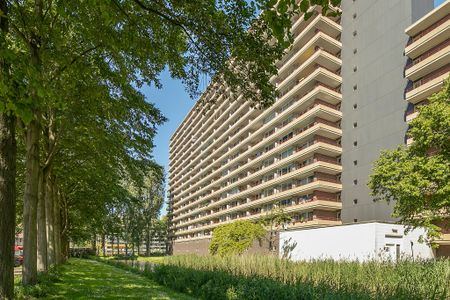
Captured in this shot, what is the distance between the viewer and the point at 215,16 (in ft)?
26.2

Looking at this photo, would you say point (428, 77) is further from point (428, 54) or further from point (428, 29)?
point (428, 29)

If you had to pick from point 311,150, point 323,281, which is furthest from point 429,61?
point 323,281

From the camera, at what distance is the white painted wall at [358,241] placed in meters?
28.0

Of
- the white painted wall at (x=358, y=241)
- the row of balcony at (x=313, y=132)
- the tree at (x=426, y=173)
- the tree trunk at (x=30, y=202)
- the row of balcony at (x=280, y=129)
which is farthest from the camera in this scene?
the row of balcony at (x=280, y=129)

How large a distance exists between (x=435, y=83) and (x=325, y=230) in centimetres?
1811

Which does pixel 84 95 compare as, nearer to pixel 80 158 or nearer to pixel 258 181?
pixel 80 158

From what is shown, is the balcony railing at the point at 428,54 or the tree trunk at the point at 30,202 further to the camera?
the balcony railing at the point at 428,54

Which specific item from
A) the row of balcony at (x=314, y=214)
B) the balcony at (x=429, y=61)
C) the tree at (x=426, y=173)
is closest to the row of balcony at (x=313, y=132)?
the row of balcony at (x=314, y=214)

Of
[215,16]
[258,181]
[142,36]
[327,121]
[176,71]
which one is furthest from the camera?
[258,181]

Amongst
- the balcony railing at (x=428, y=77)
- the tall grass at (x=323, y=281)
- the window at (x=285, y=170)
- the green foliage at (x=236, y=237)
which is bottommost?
the green foliage at (x=236, y=237)

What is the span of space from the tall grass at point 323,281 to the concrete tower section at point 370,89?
2805cm

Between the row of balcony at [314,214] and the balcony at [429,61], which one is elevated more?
the balcony at [429,61]

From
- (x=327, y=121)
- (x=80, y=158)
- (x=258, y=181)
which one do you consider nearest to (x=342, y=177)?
(x=327, y=121)

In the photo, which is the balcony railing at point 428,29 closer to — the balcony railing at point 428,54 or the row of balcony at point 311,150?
the balcony railing at point 428,54
